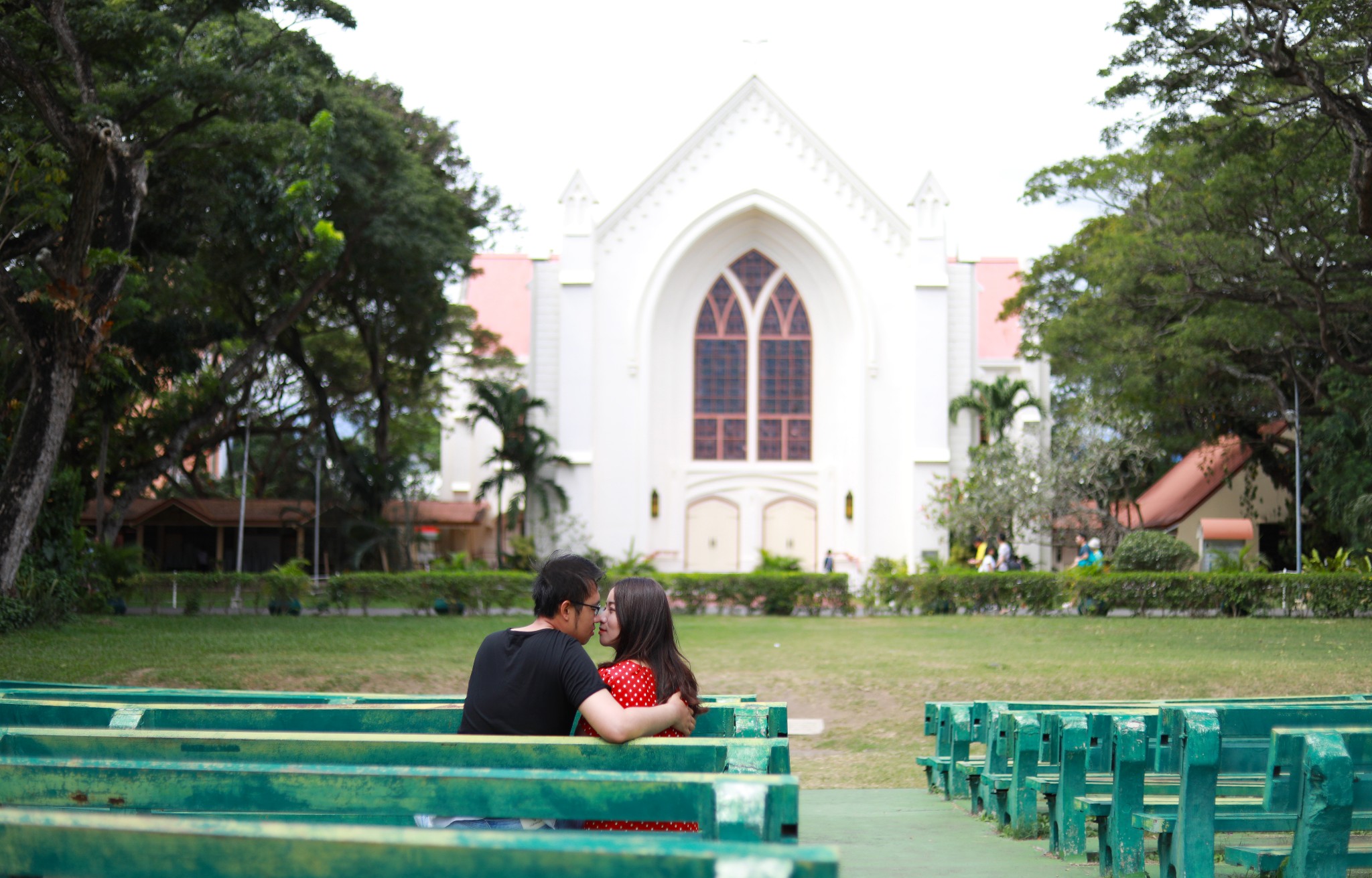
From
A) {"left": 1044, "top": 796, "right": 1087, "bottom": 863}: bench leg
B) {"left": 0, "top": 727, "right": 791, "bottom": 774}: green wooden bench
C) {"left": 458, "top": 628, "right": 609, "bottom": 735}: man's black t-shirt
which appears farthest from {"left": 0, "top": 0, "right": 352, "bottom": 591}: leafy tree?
{"left": 0, "top": 727, "right": 791, "bottom": 774}: green wooden bench

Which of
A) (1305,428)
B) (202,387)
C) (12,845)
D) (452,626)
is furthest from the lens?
(202,387)

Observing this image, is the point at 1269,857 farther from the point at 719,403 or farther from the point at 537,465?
the point at 719,403

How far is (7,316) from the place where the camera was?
14.9 meters

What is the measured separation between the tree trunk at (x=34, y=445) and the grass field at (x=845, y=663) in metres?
1.31

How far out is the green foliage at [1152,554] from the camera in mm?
24047

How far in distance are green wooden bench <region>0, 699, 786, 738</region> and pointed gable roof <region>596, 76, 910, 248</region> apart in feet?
96.8

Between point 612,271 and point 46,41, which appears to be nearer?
point 46,41

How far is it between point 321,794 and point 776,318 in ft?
105

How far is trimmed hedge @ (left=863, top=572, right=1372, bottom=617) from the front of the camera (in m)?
20.0

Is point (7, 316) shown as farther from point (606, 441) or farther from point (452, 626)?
point (606, 441)

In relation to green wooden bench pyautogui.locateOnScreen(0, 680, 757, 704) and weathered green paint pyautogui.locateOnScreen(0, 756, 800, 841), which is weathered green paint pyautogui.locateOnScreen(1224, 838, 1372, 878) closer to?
green wooden bench pyautogui.locateOnScreen(0, 680, 757, 704)

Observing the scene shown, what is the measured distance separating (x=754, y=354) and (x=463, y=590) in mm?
13257

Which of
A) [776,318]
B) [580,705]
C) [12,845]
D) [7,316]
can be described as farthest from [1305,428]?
[12,845]

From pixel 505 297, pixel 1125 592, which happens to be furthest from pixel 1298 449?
pixel 505 297
